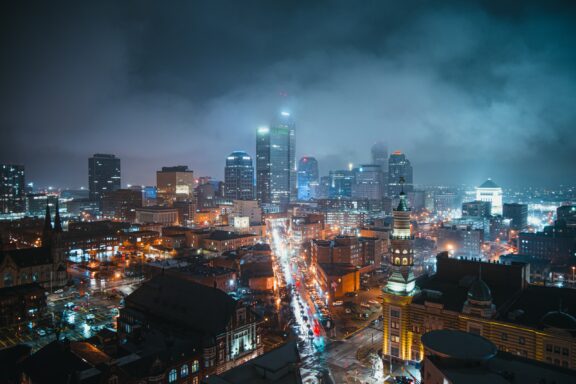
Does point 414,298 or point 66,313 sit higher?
point 414,298

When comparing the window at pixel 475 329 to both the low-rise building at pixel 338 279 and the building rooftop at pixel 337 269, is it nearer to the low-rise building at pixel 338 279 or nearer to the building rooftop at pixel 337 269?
the low-rise building at pixel 338 279

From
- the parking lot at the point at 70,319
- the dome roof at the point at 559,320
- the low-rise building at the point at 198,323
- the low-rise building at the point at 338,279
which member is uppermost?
the dome roof at the point at 559,320

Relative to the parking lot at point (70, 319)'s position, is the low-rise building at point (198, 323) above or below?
above

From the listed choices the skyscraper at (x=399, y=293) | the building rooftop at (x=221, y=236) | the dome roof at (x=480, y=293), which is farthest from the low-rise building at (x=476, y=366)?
the building rooftop at (x=221, y=236)

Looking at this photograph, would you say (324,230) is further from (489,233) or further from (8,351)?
(8,351)

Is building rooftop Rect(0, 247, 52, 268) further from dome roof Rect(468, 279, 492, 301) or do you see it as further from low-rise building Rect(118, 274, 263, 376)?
dome roof Rect(468, 279, 492, 301)

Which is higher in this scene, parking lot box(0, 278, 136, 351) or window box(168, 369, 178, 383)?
window box(168, 369, 178, 383)

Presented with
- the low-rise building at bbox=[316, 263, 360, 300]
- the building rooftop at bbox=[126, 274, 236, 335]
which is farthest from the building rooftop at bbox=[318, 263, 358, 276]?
the building rooftop at bbox=[126, 274, 236, 335]

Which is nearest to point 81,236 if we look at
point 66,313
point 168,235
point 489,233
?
point 168,235

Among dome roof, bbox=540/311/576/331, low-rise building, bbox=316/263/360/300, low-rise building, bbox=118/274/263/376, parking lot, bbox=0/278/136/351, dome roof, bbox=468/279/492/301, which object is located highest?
dome roof, bbox=468/279/492/301
